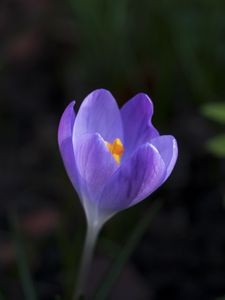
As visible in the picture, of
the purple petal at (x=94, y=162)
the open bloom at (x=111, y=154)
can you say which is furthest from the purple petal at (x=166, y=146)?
the purple petal at (x=94, y=162)

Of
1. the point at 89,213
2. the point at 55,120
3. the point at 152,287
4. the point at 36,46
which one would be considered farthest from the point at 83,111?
the point at 36,46

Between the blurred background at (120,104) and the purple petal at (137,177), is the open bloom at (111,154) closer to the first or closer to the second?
the purple petal at (137,177)

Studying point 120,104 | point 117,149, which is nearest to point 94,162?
point 117,149

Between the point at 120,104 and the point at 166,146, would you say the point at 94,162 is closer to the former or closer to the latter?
the point at 166,146

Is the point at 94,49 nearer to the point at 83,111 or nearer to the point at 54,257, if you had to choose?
the point at 54,257

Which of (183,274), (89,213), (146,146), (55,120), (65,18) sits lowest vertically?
(183,274)

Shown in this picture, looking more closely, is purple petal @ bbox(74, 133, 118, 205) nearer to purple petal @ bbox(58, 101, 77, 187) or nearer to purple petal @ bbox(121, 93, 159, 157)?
purple petal @ bbox(58, 101, 77, 187)

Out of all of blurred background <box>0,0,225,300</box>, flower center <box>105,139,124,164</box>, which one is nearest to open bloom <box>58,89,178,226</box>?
flower center <box>105,139,124,164</box>
